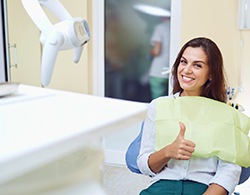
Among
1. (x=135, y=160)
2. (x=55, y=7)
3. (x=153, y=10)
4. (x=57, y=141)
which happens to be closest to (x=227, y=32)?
(x=153, y=10)

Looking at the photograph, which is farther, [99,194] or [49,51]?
[49,51]

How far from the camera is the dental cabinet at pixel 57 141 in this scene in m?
0.35

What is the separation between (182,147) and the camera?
1.19 meters

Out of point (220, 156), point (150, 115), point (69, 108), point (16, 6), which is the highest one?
point (16, 6)

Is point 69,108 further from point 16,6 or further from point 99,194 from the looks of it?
point 16,6

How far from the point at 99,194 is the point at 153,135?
0.91m

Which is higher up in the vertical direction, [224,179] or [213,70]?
[213,70]

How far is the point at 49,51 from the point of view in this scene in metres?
0.90

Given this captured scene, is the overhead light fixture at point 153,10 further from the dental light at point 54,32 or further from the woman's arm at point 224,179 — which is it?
the dental light at point 54,32

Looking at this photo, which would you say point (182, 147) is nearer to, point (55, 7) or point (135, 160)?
point (135, 160)

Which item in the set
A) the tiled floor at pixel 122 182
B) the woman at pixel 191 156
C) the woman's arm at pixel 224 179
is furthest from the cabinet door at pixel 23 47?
the woman's arm at pixel 224 179

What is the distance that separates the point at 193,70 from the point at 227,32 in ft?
4.47

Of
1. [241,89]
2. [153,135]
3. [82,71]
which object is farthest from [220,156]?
[82,71]

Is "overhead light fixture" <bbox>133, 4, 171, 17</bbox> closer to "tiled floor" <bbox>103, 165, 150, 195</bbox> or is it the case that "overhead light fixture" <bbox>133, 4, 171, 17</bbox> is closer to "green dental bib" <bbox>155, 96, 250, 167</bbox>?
"tiled floor" <bbox>103, 165, 150, 195</bbox>
